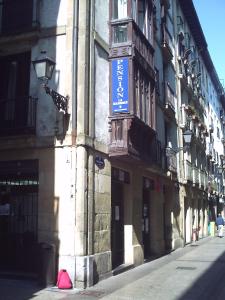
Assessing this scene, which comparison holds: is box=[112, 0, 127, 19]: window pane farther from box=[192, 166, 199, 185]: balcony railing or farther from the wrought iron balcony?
→ box=[192, 166, 199, 185]: balcony railing

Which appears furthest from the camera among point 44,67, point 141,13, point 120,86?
point 141,13

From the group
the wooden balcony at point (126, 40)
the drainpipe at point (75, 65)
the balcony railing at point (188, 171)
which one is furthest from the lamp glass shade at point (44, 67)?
the balcony railing at point (188, 171)

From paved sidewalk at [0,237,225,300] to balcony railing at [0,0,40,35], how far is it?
6558mm

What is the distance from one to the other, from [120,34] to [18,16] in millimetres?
2912

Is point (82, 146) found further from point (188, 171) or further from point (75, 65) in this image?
point (188, 171)

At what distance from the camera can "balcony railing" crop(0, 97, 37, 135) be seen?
11398mm

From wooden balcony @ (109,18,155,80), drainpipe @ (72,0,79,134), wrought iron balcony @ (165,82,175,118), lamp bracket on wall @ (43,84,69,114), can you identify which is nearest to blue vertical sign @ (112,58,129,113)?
wooden balcony @ (109,18,155,80)

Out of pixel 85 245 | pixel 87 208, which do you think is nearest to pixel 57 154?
pixel 87 208

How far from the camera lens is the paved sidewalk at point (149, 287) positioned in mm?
9375

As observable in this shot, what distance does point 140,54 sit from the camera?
13.4 m

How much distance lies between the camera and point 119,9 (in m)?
13.6

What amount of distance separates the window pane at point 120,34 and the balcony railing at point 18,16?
2362mm

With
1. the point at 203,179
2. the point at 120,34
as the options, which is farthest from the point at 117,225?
the point at 203,179

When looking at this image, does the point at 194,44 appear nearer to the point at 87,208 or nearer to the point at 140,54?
the point at 140,54
